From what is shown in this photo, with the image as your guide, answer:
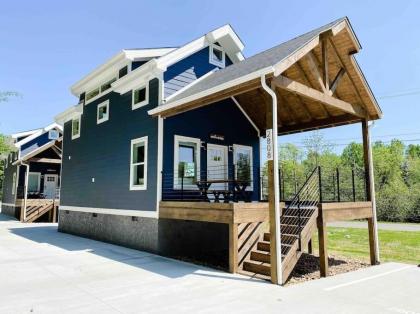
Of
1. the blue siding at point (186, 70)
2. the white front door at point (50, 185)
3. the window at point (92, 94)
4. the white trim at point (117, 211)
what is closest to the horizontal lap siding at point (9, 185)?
the white front door at point (50, 185)

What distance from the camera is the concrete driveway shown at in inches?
183

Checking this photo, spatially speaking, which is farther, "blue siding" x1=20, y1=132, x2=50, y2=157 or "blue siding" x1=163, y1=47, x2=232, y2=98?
"blue siding" x1=20, y1=132, x2=50, y2=157

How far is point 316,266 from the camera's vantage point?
28.2 ft

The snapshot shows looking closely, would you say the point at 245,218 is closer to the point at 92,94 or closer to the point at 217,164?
the point at 217,164

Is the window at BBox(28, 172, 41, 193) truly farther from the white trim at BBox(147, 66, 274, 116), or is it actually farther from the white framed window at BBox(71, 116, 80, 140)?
the white trim at BBox(147, 66, 274, 116)

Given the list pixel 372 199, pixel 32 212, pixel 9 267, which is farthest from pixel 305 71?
pixel 32 212

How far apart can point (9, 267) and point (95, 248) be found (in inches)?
122

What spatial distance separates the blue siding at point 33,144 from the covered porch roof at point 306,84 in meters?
17.9

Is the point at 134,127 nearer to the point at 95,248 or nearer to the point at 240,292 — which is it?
the point at 95,248

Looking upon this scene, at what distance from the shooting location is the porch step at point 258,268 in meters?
6.65

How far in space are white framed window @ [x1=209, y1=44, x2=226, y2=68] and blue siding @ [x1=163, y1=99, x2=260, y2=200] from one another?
146 cm

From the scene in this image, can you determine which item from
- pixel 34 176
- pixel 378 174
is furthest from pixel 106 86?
pixel 378 174

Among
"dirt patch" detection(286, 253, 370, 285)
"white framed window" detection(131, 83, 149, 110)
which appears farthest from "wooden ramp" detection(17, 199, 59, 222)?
"dirt patch" detection(286, 253, 370, 285)

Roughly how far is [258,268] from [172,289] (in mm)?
2109
